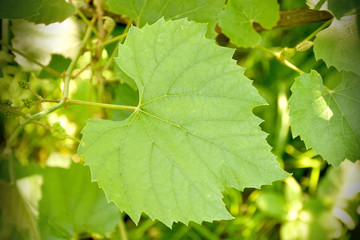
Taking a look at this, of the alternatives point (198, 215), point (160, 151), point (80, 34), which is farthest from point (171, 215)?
point (80, 34)

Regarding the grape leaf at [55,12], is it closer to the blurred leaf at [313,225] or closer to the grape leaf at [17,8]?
the grape leaf at [17,8]

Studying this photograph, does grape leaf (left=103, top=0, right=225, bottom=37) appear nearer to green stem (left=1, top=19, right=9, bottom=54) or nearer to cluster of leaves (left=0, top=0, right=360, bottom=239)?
cluster of leaves (left=0, top=0, right=360, bottom=239)

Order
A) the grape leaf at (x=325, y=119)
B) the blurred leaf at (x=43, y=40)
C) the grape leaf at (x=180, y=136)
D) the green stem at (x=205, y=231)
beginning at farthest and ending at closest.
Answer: the green stem at (x=205, y=231) < the blurred leaf at (x=43, y=40) < the grape leaf at (x=325, y=119) < the grape leaf at (x=180, y=136)

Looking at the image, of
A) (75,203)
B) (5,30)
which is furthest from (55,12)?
(75,203)

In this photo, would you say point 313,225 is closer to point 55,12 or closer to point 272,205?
point 272,205

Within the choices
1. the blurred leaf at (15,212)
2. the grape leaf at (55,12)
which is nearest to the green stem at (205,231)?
the blurred leaf at (15,212)

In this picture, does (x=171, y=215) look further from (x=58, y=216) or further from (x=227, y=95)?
(x=58, y=216)
